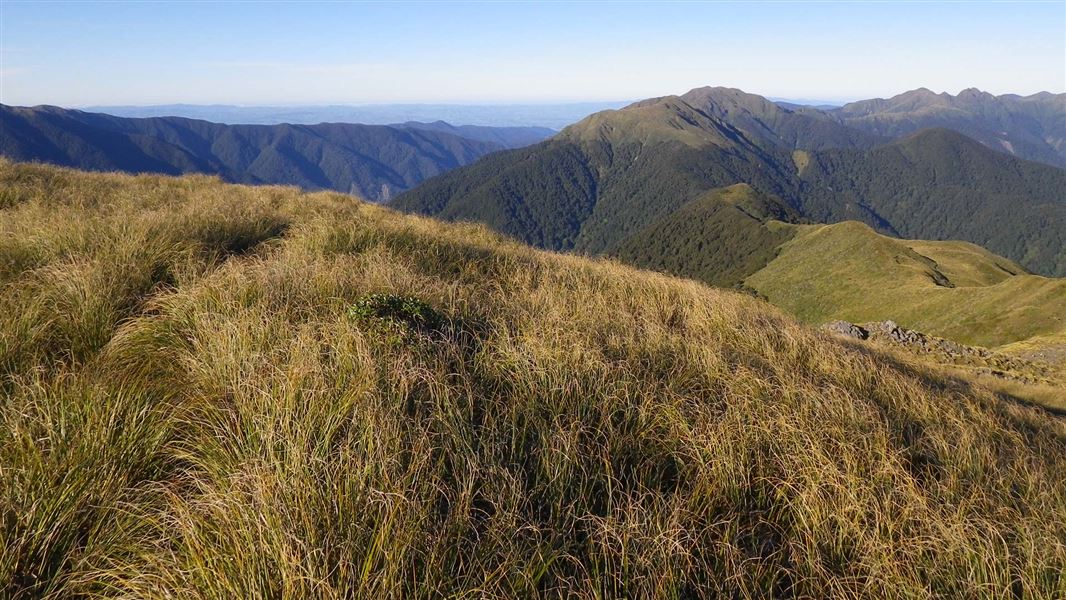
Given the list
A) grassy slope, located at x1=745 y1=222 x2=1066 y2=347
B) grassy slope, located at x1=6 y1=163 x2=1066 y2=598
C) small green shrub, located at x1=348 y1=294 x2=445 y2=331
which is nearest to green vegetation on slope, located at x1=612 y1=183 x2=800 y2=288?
grassy slope, located at x1=745 y1=222 x2=1066 y2=347

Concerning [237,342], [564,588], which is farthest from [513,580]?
[237,342]

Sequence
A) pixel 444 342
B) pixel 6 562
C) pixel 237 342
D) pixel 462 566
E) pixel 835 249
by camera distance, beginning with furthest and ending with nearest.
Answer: pixel 835 249
pixel 444 342
pixel 237 342
pixel 462 566
pixel 6 562

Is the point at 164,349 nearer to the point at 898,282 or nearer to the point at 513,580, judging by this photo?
the point at 513,580

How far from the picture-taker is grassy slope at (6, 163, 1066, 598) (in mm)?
A: 2027

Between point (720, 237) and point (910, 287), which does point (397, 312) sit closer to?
point (910, 287)

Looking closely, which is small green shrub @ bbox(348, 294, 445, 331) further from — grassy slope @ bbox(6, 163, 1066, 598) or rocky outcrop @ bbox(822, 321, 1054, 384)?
rocky outcrop @ bbox(822, 321, 1054, 384)

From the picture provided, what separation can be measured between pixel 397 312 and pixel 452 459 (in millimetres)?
Result: 2058

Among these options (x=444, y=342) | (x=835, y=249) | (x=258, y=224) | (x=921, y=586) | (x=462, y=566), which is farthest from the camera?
(x=835, y=249)

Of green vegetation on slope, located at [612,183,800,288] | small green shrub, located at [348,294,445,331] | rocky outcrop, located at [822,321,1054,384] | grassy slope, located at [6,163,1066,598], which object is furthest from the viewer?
green vegetation on slope, located at [612,183,800,288]

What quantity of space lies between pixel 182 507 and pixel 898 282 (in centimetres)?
10227

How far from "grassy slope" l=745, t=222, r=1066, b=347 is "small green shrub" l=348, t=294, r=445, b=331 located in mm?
64668

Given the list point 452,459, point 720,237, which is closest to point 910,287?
point 720,237

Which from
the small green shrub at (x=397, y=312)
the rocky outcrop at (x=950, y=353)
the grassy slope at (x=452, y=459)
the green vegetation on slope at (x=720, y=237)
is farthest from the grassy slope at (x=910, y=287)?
the small green shrub at (x=397, y=312)

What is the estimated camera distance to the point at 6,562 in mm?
1835
